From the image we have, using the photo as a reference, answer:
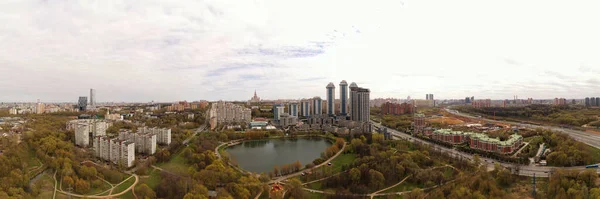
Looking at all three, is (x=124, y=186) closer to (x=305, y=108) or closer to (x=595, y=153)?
(x=595, y=153)

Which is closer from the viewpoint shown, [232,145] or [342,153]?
[342,153]

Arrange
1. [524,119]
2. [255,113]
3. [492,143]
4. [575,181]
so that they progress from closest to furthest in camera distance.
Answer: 1. [575,181]
2. [492,143]
3. [524,119]
4. [255,113]

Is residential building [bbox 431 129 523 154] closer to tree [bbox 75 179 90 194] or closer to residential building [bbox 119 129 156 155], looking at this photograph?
residential building [bbox 119 129 156 155]

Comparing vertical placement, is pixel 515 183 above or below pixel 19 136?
below

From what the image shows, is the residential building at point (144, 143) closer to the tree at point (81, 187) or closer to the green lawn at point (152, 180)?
the green lawn at point (152, 180)

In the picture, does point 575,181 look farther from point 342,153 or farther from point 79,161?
point 79,161

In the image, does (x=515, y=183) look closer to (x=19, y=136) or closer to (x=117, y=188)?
(x=117, y=188)

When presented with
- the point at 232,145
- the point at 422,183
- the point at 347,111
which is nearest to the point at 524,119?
the point at 347,111

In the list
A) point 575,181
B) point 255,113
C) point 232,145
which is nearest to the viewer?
point 575,181

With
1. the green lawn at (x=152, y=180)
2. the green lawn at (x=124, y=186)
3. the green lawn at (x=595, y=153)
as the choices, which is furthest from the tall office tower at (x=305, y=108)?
the green lawn at (x=124, y=186)
